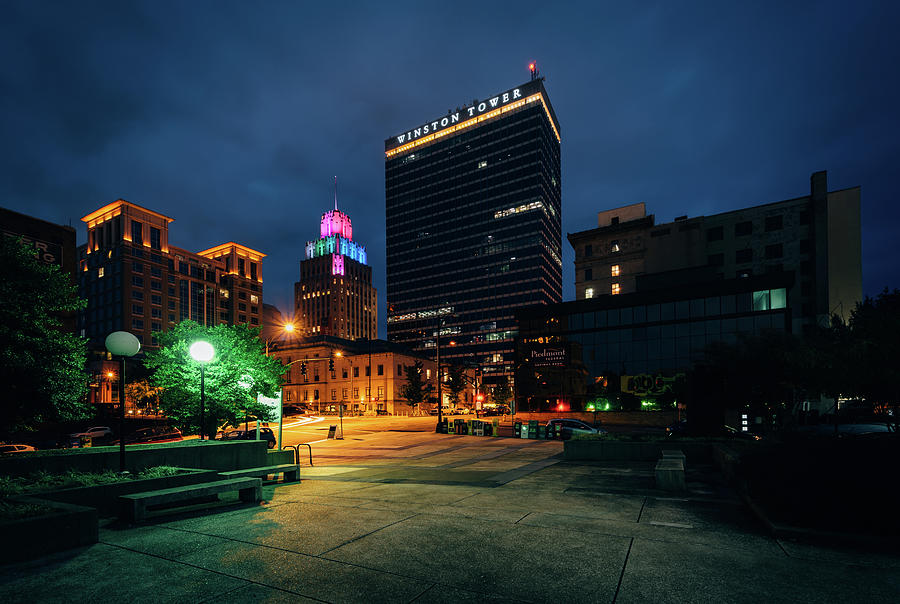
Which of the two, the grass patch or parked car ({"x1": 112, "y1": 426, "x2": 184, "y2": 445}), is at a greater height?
the grass patch

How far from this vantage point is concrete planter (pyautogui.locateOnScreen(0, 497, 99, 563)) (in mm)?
6090

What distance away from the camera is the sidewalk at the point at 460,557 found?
5.30 m

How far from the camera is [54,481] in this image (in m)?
9.02

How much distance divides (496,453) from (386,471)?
7889 millimetres

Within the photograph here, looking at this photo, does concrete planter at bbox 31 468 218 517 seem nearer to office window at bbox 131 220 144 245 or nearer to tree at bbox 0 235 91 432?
tree at bbox 0 235 91 432

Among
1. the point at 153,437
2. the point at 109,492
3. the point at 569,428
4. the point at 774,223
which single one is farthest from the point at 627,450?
the point at 774,223

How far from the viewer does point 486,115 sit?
182 metres

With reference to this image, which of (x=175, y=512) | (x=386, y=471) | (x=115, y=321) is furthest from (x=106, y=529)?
(x=115, y=321)

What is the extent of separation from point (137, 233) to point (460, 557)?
453 feet

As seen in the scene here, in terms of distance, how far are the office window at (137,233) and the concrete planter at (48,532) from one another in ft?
435

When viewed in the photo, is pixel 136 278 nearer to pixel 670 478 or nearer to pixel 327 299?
pixel 327 299

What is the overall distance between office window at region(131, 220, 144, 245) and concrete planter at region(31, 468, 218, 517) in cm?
13052

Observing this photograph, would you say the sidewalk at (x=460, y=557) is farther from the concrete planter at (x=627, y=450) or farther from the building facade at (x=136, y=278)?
the building facade at (x=136, y=278)

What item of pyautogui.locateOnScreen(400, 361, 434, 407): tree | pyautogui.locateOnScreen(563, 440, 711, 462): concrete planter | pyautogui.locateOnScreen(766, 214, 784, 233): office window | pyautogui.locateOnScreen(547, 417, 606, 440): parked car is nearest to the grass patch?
pyautogui.locateOnScreen(563, 440, 711, 462): concrete planter
